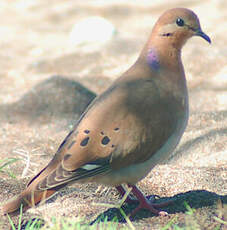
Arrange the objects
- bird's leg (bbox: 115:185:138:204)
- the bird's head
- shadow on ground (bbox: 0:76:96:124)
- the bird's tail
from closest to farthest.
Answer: the bird's tail
bird's leg (bbox: 115:185:138:204)
the bird's head
shadow on ground (bbox: 0:76:96:124)

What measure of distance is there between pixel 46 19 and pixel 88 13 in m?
0.67

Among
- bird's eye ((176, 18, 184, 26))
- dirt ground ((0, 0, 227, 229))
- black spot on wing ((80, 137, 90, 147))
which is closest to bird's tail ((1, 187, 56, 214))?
dirt ground ((0, 0, 227, 229))

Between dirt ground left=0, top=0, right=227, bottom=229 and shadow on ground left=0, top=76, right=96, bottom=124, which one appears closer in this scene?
dirt ground left=0, top=0, right=227, bottom=229

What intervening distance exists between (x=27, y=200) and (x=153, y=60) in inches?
46.4

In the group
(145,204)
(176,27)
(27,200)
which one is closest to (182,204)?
(145,204)

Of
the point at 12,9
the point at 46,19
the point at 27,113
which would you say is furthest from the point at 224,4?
the point at 27,113

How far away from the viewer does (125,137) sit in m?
3.02

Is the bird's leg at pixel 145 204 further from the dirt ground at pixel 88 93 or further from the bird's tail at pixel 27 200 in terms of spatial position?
the bird's tail at pixel 27 200

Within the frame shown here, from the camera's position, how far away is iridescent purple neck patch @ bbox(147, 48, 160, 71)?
339 centimetres

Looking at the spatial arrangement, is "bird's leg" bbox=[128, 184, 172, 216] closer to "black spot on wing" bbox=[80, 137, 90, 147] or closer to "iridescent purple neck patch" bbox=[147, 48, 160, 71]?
"black spot on wing" bbox=[80, 137, 90, 147]

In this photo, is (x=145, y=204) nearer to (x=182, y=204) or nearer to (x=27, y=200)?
(x=182, y=204)

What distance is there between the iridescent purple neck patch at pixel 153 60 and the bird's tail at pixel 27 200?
1.02 metres

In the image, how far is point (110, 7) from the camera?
8.71 meters

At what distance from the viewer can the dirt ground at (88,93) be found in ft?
11.0
